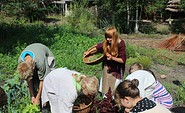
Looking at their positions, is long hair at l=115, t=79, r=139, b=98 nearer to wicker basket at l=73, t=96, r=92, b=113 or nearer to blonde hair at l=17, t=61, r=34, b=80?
wicker basket at l=73, t=96, r=92, b=113

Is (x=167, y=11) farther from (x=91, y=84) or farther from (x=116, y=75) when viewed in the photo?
(x=91, y=84)

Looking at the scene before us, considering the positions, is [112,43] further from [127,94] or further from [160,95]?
[127,94]

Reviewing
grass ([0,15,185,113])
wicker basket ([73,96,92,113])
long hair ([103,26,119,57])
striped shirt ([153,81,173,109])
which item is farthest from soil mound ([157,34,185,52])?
wicker basket ([73,96,92,113])

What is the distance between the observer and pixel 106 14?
21609 mm

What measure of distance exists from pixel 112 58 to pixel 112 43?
0.24 m

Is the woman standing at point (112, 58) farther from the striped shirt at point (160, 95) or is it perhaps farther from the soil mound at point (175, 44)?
the soil mound at point (175, 44)

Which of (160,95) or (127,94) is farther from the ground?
(127,94)

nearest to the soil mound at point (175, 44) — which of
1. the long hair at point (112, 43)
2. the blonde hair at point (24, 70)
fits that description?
the long hair at point (112, 43)

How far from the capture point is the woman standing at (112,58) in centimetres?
466

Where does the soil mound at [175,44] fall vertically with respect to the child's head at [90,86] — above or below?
below

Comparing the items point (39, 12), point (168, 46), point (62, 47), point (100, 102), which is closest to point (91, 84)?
point (100, 102)

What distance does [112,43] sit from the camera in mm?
4668

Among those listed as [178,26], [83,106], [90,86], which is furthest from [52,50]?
[178,26]

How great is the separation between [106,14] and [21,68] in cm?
1829
